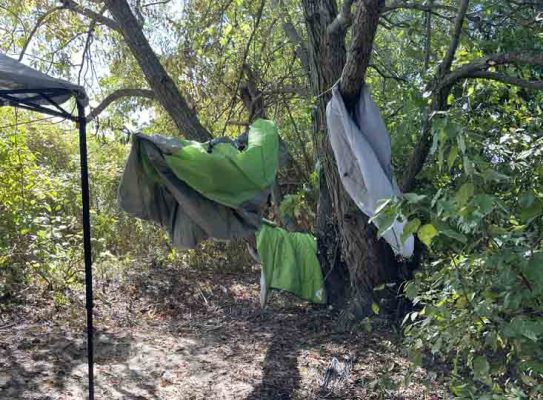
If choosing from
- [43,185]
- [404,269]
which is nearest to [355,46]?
[404,269]

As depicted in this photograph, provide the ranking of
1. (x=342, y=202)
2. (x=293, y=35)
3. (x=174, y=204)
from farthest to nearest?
1. (x=293, y=35)
2. (x=342, y=202)
3. (x=174, y=204)

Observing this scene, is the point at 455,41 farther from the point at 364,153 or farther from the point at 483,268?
the point at 483,268

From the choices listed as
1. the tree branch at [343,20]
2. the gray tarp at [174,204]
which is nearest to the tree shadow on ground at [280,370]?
the gray tarp at [174,204]

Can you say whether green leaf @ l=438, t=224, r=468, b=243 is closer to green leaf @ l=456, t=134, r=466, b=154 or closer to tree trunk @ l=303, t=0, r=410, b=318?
green leaf @ l=456, t=134, r=466, b=154

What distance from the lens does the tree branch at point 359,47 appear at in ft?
13.6

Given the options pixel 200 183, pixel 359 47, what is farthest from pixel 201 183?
pixel 359 47

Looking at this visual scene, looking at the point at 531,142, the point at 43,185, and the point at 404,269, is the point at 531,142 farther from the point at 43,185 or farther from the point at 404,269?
the point at 43,185

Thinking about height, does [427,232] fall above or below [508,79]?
below

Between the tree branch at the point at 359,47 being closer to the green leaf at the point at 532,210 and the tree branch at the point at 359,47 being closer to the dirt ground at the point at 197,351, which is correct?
the dirt ground at the point at 197,351

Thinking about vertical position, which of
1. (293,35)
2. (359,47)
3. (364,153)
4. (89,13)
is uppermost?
(89,13)

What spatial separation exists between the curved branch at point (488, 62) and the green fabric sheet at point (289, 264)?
7.14ft

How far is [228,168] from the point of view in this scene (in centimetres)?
477

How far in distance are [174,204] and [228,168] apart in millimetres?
661

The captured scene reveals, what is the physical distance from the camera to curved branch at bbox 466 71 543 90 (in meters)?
4.04
